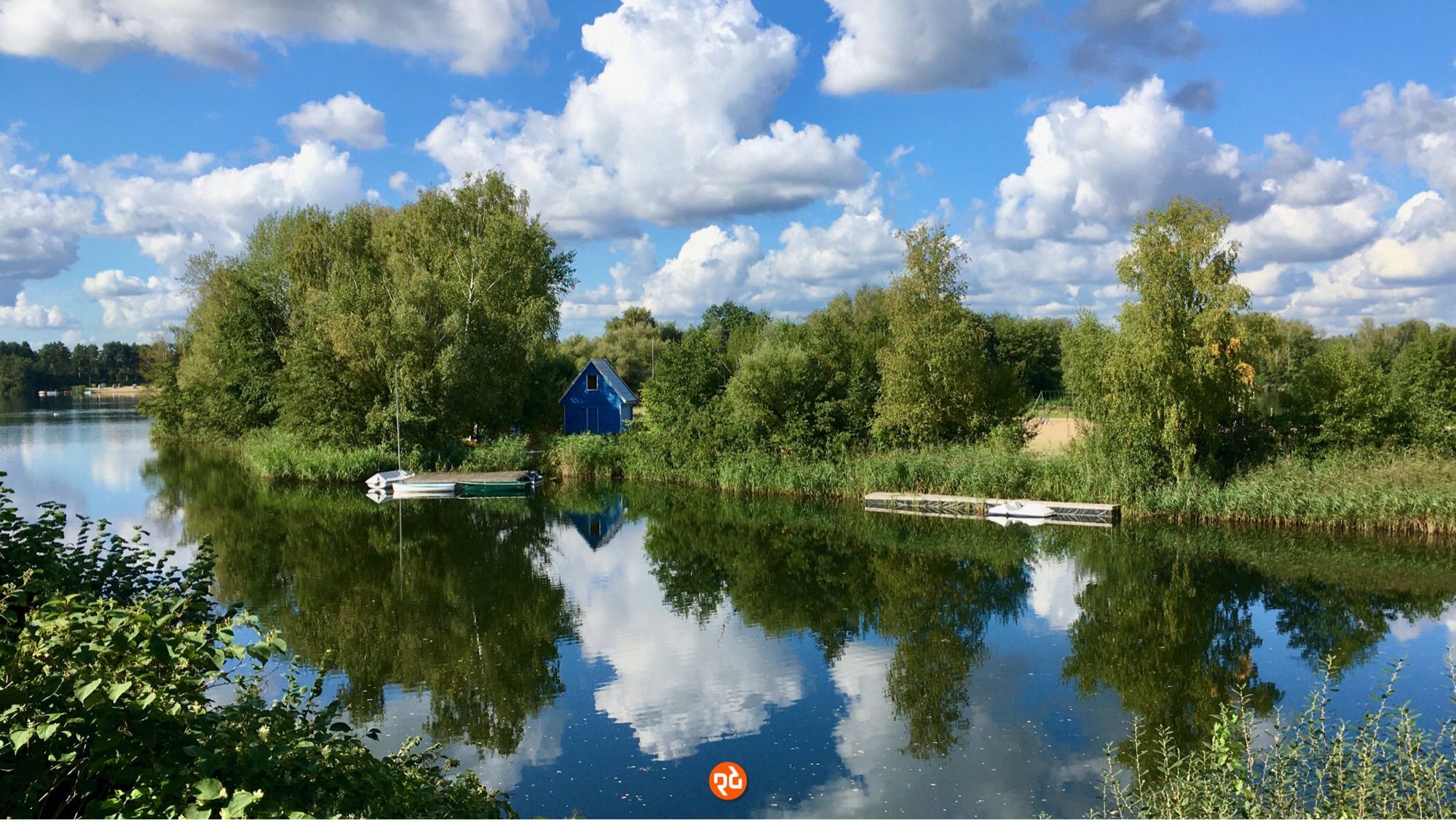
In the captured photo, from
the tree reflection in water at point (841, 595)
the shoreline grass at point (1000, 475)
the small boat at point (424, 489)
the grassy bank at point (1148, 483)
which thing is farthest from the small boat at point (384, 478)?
the grassy bank at point (1148, 483)

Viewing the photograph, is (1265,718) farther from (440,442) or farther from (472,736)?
(440,442)

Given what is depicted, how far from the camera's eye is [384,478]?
3238 cm

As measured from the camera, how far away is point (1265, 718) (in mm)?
10148

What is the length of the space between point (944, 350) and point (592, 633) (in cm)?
1638

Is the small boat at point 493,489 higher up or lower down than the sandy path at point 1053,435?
lower down

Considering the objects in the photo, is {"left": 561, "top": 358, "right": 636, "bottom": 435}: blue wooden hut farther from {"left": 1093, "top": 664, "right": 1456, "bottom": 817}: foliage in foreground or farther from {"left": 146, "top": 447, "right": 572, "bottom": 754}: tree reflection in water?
{"left": 1093, "top": 664, "right": 1456, "bottom": 817}: foliage in foreground

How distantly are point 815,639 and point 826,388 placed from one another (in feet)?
56.5

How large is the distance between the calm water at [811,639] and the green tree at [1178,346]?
3004mm

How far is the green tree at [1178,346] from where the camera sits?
72.0ft

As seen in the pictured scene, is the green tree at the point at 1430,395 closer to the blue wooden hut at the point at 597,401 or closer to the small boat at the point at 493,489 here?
the small boat at the point at 493,489

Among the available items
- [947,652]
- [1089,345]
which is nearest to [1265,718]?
[947,652]

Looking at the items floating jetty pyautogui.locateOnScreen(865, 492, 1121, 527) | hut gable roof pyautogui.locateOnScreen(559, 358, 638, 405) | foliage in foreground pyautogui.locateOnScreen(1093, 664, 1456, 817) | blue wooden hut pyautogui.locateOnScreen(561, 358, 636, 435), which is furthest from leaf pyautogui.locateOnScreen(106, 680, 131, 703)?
hut gable roof pyautogui.locateOnScreen(559, 358, 638, 405)

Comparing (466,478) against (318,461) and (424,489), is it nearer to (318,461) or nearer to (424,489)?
(424,489)

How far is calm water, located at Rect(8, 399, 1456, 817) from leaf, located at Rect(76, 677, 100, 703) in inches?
224
